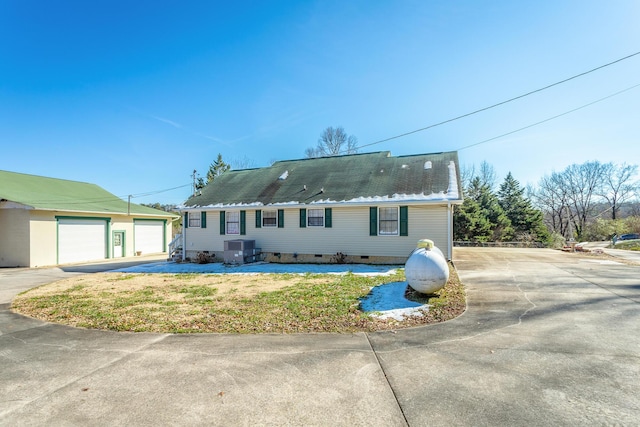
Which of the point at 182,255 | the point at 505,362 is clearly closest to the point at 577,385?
the point at 505,362

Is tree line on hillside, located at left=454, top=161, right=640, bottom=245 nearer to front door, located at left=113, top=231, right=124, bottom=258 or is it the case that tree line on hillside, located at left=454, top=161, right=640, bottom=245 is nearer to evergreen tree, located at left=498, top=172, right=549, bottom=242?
evergreen tree, located at left=498, top=172, right=549, bottom=242

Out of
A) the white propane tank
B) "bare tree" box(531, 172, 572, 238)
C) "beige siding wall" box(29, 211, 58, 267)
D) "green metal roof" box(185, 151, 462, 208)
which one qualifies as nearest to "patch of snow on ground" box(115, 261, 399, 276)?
"green metal roof" box(185, 151, 462, 208)

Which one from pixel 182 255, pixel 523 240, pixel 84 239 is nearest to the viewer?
pixel 182 255

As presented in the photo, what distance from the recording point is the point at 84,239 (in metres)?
20.0

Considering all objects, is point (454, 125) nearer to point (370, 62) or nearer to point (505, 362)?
point (370, 62)

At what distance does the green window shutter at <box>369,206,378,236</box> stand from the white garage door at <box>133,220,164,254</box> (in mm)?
19364

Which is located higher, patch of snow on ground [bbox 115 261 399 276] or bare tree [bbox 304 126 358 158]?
bare tree [bbox 304 126 358 158]

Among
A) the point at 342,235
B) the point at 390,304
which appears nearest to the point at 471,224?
the point at 342,235

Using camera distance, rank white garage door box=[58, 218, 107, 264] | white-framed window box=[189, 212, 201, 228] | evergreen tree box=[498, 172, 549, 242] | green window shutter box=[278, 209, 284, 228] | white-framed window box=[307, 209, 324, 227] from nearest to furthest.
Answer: white-framed window box=[307, 209, 324, 227]
green window shutter box=[278, 209, 284, 228]
white-framed window box=[189, 212, 201, 228]
white garage door box=[58, 218, 107, 264]
evergreen tree box=[498, 172, 549, 242]

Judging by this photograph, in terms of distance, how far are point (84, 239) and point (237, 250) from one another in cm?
1240

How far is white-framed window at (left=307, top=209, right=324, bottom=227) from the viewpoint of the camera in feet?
49.3

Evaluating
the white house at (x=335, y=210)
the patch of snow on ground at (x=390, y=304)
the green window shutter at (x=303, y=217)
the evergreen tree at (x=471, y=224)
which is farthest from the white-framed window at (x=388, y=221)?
the evergreen tree at (x=471, y=224)

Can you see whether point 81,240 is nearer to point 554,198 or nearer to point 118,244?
point 118,244

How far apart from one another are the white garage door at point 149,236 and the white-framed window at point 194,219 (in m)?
9.02
